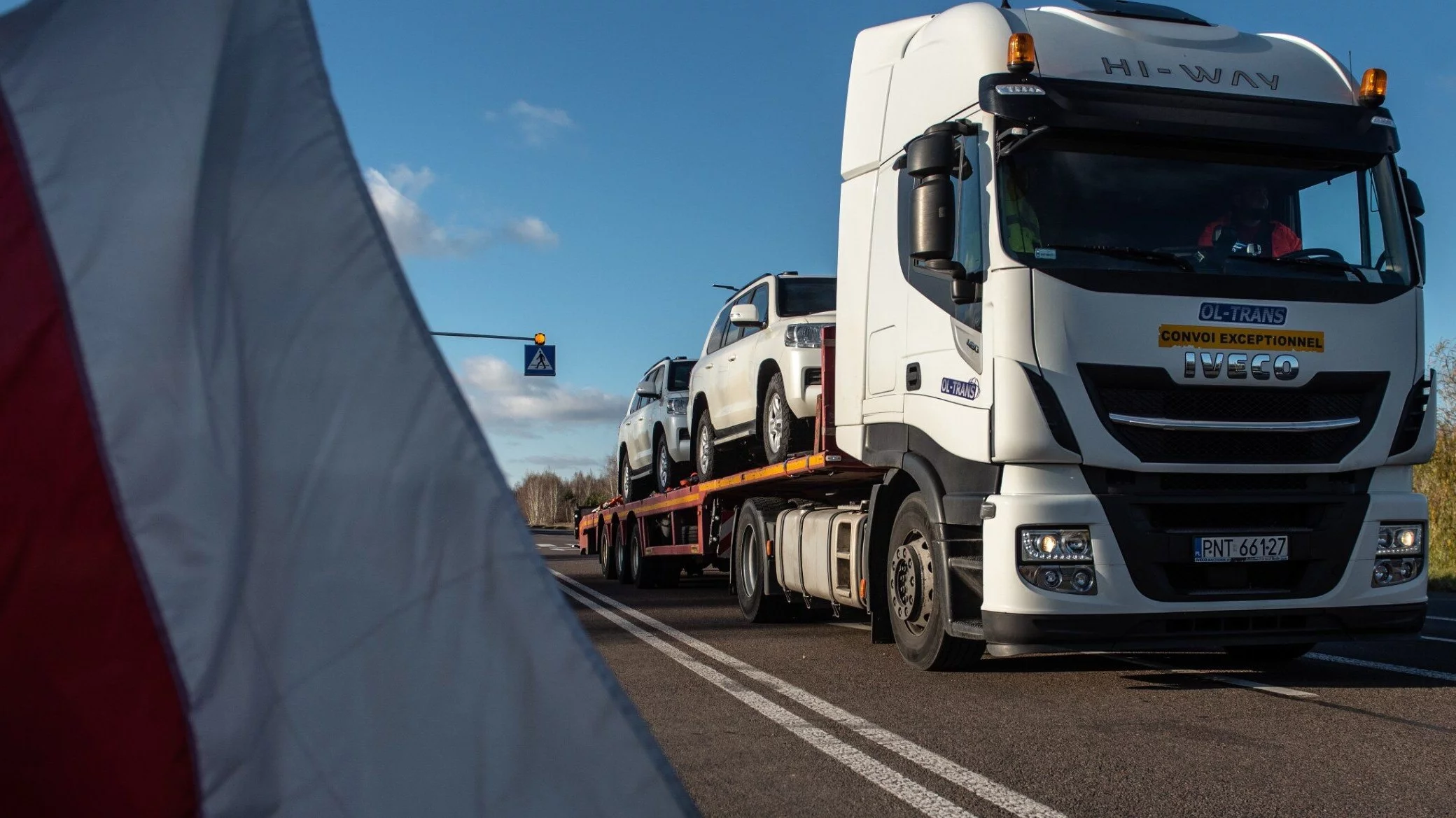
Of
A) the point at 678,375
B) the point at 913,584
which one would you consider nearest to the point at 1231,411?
the point at 913,584

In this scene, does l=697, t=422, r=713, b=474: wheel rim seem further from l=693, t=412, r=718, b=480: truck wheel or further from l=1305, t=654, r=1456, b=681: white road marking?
l=1305, t=654, r=1456, b=681: white road marking

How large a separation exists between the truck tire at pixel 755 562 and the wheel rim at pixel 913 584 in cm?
276

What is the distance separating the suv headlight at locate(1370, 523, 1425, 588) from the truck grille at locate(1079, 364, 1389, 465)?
0.52m

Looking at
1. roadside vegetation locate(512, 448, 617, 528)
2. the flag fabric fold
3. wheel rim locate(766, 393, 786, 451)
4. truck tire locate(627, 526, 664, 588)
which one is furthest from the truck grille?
roadside vegetation locate(512, 448, 617, 528)

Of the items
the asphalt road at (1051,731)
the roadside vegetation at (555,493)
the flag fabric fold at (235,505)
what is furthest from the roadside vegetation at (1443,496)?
the roadside vegetation at (555,493)

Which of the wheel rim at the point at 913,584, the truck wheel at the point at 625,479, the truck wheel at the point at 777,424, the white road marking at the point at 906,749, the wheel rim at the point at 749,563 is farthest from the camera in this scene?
the truck wheel at the point at 625,479

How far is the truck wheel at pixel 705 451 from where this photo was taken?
12570mm

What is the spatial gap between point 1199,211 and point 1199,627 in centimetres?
209

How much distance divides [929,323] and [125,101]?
5286 millimetres

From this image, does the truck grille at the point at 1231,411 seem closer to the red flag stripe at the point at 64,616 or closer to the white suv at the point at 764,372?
the white suv at the point at 764,372

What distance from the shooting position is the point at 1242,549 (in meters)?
6.38

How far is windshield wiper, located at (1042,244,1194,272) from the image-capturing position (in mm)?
6477

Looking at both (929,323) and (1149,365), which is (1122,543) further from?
(929,323)

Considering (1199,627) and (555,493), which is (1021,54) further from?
(555,493)
